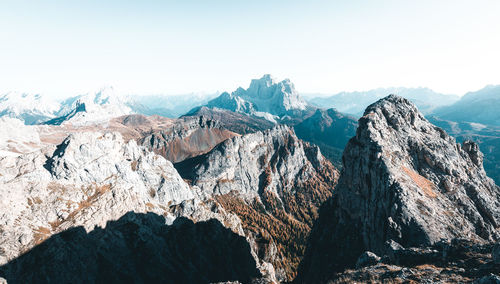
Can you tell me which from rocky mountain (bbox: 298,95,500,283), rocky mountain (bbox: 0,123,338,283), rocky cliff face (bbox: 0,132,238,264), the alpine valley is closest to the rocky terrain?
the alpine valley

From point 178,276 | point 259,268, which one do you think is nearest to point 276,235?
point 259,268

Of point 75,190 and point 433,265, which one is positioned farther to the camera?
point 75,190

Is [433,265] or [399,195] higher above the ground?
[399,195]

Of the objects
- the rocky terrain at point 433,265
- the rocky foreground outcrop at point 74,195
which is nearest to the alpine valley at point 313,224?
the rocky terrain at point 433,265

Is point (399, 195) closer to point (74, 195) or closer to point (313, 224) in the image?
point (313, 224)

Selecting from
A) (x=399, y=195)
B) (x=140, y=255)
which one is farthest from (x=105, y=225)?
(x=399, y=195)

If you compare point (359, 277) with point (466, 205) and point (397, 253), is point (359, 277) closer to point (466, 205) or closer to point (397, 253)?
point (397, 253)

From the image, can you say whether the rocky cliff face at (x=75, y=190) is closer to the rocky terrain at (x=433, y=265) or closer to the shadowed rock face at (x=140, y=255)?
the shadowed rock face at (x=140, y=255)
